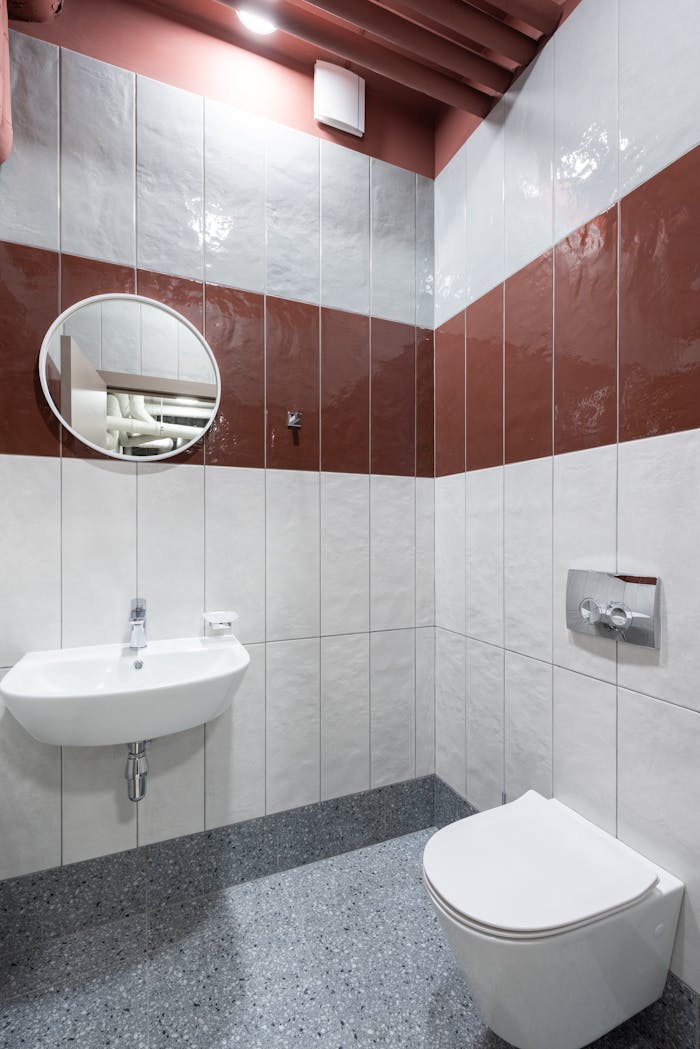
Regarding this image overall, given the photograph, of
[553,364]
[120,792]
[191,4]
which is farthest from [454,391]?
[120,792]

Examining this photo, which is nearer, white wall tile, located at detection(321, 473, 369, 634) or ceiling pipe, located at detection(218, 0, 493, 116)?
ceiling pipe, located at detection(218, 0, 493, 116)

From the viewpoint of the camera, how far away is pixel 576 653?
1.36 metres

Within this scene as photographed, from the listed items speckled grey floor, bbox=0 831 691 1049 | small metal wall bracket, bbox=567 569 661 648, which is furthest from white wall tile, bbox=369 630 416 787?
small metal wall bracket, bbox=567 569 661 648

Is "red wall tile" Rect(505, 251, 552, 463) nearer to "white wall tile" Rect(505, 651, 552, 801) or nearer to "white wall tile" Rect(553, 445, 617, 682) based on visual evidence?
"white wall tile" Rect(553, 445, 617, 682)

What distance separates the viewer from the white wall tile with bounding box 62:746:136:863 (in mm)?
1464

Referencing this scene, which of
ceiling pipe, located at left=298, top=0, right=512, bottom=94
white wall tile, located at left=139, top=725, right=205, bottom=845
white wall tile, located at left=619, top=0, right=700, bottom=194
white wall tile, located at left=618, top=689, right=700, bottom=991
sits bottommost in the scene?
white wall tile, located at left=139, top=725, right=205, bottom=845

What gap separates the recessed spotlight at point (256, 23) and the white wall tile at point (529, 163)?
78cm

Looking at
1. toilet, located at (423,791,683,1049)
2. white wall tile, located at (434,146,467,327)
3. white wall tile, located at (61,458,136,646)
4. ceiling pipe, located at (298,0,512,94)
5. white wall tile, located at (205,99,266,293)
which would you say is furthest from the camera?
white wall tile, located at (434,146,467,327)

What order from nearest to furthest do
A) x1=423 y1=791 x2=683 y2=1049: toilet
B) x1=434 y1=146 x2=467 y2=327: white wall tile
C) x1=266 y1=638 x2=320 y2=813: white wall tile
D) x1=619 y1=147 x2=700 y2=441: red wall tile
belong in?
x1=423 y1=791 x2=683 y2=1049: toilet < x1=619 y1=147 x2=700 y2=441: red wall tile < x1=266 y1=638 x2=320 y2=813: white wall tile < x1=434 y1=146 x2=467 y2=327: white wall tile

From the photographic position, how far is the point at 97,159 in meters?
1.49

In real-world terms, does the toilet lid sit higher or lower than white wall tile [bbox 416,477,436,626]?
lower

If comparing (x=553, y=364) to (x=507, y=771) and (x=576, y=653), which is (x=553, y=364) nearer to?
(x=576, y=653)

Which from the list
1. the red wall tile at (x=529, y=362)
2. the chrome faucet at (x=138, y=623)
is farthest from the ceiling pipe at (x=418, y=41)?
the chrome faucet at (x=138, y=623)

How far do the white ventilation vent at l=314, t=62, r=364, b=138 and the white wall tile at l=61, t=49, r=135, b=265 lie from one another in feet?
2.06
